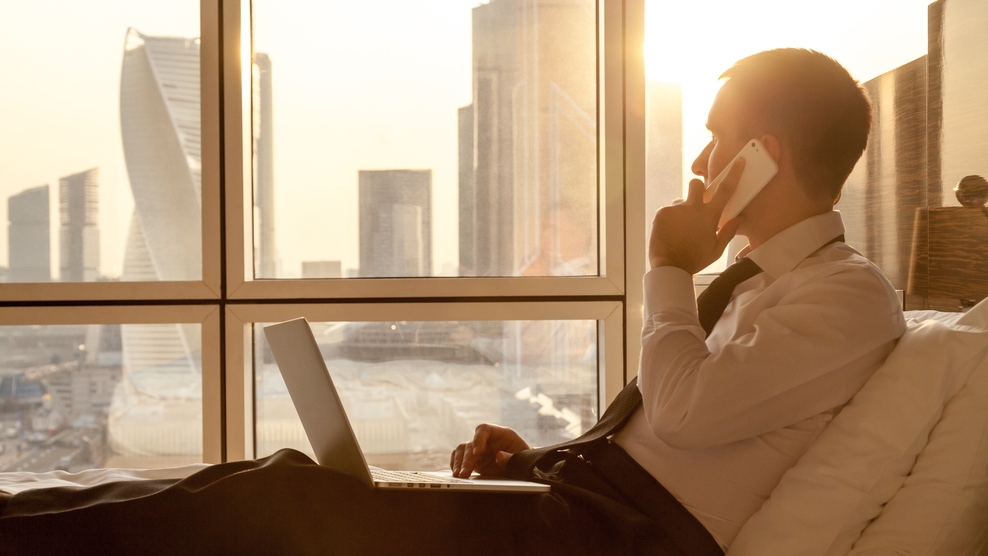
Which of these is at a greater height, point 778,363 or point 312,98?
point 312,98

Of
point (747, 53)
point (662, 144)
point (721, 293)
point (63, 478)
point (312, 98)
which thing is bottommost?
point (63, 478)

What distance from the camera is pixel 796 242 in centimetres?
118

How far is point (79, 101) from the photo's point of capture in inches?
84.0

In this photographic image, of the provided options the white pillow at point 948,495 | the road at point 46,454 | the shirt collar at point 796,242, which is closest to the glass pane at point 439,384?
the road at point 46,454

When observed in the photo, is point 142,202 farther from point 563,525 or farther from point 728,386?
point 728,386

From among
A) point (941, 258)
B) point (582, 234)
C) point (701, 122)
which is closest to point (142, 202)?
point (582, 234)

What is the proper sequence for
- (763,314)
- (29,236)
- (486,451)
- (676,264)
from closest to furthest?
(763,314) → (676,264) → (486,451) → (29,236)

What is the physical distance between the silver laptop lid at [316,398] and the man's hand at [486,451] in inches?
12.3

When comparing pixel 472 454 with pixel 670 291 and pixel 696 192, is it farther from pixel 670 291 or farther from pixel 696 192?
pixel 696 192

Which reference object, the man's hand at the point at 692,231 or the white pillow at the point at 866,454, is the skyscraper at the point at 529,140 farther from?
the white pillow at the point at 866,454

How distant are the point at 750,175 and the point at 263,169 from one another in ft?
5.08

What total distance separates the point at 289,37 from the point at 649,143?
1232 millimetres

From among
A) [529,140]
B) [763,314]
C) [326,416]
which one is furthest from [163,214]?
[763,314]

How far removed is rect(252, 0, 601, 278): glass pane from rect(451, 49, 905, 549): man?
34.9 inches
